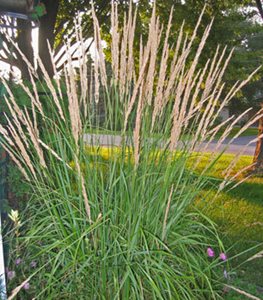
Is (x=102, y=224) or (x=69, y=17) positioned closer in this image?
(x=102, y=224)

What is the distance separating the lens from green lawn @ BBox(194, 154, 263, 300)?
2331 mm

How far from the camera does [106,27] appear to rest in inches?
301

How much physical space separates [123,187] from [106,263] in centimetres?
28

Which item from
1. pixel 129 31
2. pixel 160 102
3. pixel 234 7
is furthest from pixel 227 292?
pixel 234 7

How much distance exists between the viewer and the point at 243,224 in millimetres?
4297

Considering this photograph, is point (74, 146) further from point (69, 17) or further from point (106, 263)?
point (69, 17)

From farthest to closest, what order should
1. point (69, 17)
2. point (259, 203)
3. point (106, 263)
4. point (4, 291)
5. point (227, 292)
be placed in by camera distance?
point (69, 17) < point (259, 203) < point (227, 292) < point (4, 291) < point (106, 263)

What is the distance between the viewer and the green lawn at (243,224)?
7.65ft

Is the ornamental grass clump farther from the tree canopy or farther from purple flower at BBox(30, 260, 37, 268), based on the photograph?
the tree canopy

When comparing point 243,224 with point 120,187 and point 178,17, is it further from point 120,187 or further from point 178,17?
point 178,17

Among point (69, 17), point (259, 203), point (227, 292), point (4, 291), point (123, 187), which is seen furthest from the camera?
→ point (69, 17)

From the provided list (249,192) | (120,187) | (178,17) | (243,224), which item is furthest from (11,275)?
(178,17)

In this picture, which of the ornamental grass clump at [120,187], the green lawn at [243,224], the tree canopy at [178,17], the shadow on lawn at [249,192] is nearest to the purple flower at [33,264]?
the ornamental grass clump at [120,187]

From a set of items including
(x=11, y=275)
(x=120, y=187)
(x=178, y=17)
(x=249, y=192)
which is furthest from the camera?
(x=178, y=17)
